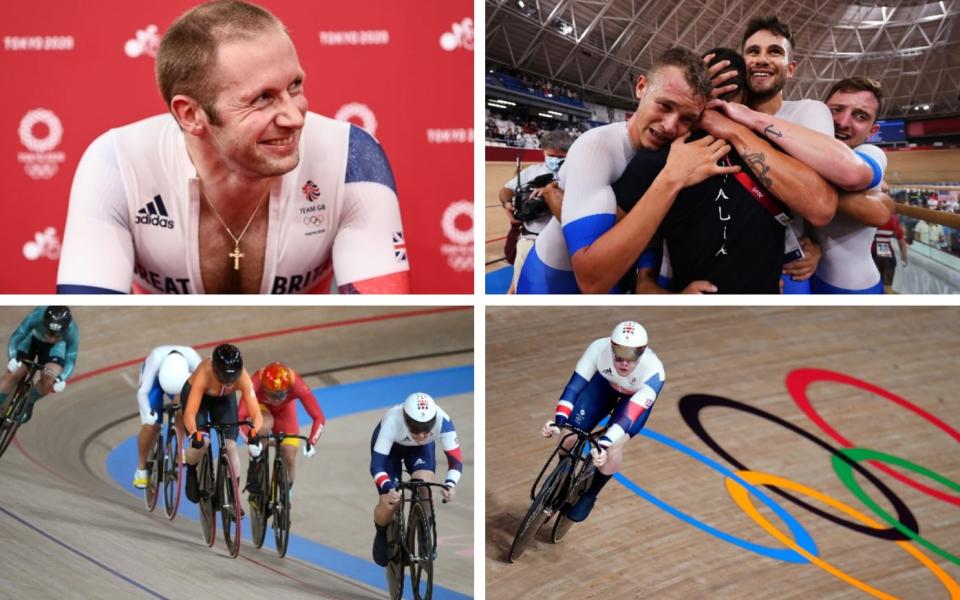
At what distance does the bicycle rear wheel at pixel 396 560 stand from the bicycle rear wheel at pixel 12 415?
1.49 m

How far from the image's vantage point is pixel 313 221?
3.90 meters

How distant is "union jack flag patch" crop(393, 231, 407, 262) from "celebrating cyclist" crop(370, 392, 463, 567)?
1.70ft

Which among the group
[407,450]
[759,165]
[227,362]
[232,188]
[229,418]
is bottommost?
[407,450]

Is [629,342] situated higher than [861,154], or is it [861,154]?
[861,154]

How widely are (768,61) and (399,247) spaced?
1535mm

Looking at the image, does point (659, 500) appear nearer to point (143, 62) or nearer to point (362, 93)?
point (362, 93)

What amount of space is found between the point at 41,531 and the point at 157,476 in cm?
44

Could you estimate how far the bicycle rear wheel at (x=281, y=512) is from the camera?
3.88m

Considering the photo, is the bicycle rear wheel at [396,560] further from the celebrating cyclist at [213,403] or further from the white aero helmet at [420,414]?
the celebrating cyclist at [213,403]

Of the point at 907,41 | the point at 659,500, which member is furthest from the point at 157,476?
the point at 907,41

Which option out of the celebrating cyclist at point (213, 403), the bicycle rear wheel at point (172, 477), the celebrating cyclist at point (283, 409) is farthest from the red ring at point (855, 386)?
the bicycle rear wheel at point (172, 477)

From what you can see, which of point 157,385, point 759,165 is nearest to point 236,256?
point 157,385

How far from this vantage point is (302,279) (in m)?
3.95

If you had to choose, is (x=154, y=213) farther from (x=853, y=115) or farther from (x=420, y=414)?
(x=853, y=115)
